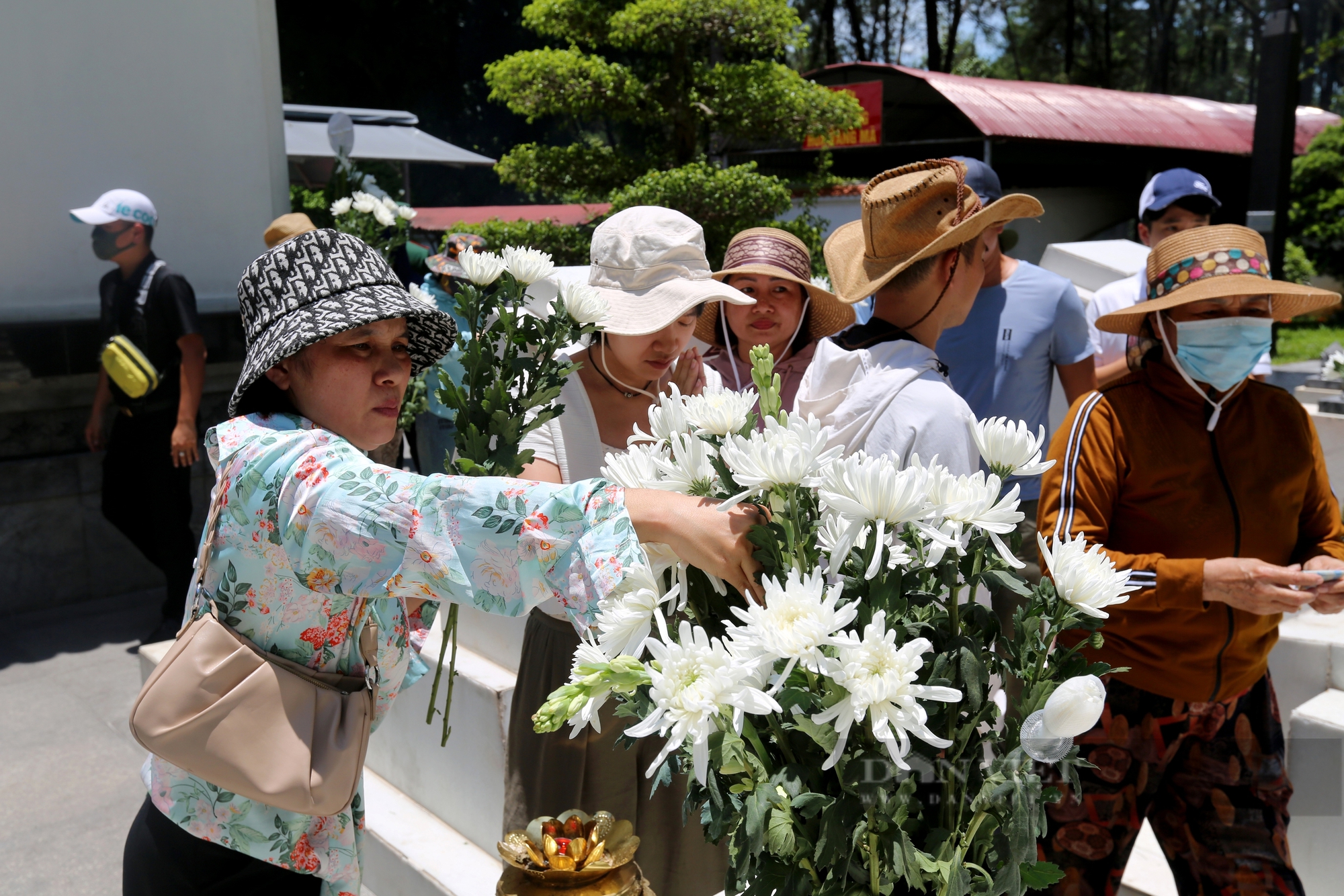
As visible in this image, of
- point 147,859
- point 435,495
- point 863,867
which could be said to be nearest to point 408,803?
point 147,859

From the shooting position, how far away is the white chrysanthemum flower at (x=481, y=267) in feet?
6.24

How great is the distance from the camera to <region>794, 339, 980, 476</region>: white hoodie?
1.77 meters

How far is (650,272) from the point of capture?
7.21ft

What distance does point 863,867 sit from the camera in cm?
99

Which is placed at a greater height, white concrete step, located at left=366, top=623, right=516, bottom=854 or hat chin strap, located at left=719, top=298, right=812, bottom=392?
hat chin strap, located at left=719, top=298, right=812, bottom=392

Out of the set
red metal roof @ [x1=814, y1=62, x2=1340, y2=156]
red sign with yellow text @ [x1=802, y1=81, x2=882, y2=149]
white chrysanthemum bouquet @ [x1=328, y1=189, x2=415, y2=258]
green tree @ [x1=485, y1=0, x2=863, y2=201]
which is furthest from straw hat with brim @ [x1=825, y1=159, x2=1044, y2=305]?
red sign with yellow text @ [x1=802, y1=81, x2=882, y2=149]

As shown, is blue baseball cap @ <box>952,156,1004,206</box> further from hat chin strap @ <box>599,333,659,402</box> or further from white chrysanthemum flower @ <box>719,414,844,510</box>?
white chrysanthemum flower @ <box>719,414,844,510</box>

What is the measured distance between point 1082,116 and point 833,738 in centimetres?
1732

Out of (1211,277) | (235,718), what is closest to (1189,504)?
(1211,277)

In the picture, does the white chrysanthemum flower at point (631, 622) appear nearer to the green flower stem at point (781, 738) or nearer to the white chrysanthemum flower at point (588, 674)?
the white chrysanthemum flower at point (588, 674)

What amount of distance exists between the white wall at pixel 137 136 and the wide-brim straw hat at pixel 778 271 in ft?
12.9

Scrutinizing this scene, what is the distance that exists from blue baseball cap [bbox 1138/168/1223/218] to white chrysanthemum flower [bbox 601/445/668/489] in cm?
315

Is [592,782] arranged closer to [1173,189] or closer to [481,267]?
[481,267]

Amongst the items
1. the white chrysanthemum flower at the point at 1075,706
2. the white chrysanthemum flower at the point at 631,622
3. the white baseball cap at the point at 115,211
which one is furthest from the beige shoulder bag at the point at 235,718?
the white baseball cap at the point at 115,211
